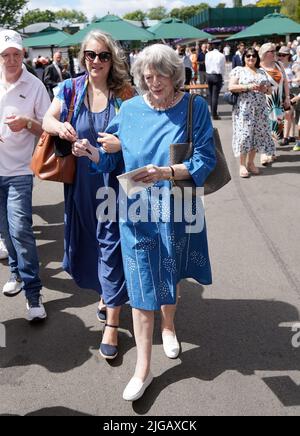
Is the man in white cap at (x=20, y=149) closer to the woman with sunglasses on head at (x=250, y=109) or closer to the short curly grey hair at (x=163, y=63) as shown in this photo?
the short curly grey hair at (x=163, y=63)

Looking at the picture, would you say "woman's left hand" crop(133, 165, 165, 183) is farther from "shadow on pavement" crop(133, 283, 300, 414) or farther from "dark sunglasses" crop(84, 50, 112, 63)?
"shadow on pavement" crop(133, 283, 300, 414)

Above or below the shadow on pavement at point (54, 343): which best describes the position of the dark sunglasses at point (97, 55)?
above

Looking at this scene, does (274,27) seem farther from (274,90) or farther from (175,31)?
(274,90)

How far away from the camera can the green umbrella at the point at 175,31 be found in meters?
13.5

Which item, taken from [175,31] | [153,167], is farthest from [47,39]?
[153,167]

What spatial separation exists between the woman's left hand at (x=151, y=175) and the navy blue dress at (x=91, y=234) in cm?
54

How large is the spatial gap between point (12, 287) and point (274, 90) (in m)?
5.26

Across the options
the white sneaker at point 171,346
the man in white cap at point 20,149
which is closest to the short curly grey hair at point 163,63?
the man in white cap at point 20,149

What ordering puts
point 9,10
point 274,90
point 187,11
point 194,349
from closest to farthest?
1. point 194,349
2. point 274,90
3. point 9,10
4. point 187,11

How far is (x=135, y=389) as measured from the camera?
2611 millimetres

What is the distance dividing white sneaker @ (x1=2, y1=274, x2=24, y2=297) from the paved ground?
6cm

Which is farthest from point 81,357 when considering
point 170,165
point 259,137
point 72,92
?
point 259,137

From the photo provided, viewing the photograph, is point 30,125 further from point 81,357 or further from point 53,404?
point 53,404

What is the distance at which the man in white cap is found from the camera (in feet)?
10.9
